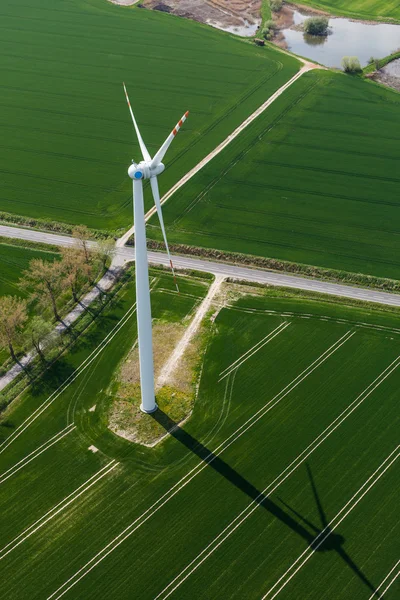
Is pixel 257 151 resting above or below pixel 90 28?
below

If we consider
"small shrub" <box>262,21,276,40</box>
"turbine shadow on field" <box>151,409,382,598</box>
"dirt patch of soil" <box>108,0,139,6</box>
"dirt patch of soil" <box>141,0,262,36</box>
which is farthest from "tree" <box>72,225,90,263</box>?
"dirt patch of soil" <box>108,0,139,6</box>

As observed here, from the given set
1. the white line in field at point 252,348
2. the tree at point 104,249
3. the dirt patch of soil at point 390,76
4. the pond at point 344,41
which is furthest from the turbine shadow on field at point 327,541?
the pond at point 344,41

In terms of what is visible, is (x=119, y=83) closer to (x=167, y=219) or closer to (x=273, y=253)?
(x=167, y=219)

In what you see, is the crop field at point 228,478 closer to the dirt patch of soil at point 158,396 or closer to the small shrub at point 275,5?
the dirt patch of soil at point 158,396

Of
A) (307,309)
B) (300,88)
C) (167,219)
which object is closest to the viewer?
(307,309)

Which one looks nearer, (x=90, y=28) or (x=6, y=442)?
(x=6, y=442)

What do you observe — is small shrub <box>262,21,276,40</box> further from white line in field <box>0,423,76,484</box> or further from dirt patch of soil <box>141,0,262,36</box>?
white line in field <box>0,423,76,484</box>

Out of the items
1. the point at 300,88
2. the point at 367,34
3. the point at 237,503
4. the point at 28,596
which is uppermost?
the point at 367,34

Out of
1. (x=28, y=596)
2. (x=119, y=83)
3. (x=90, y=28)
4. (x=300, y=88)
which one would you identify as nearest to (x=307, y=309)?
(x=28, y=596)
